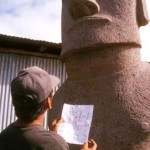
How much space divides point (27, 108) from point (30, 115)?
35 mm

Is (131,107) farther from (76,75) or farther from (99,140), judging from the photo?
(76,75)

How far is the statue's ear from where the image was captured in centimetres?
320

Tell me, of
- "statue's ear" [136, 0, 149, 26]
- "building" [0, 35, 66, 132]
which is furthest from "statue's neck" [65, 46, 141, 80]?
"building" [0, 35, 66, 132]

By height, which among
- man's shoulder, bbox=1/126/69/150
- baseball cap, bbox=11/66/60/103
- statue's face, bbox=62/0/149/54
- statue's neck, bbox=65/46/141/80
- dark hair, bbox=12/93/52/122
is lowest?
man's shoulder, bbox=1/126/69/150

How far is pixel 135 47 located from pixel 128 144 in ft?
2.59

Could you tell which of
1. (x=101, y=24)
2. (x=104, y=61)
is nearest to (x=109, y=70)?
(x=104, y=61)

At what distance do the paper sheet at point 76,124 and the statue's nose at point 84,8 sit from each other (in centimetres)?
79

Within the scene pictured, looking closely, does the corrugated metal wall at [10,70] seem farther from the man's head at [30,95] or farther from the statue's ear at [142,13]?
the man's head at [30,95]

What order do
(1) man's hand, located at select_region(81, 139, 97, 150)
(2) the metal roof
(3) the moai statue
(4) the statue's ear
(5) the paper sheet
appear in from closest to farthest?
(1) man's hand, located at select_region(81, 139, 97, 150), (5) the paper sheet, (3) the moai statue, (4) the statue's ear, (2) the metal roof

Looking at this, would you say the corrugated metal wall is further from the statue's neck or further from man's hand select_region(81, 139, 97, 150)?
man's hand select_region(81, 139, 97, 150)

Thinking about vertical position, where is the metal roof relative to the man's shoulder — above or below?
above

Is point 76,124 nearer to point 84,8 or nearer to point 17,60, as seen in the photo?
point 84,8

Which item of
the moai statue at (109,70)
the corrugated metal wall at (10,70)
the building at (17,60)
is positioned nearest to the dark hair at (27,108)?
the moai statue at (109,70)

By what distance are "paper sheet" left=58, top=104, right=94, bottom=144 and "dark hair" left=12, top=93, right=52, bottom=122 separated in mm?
839
